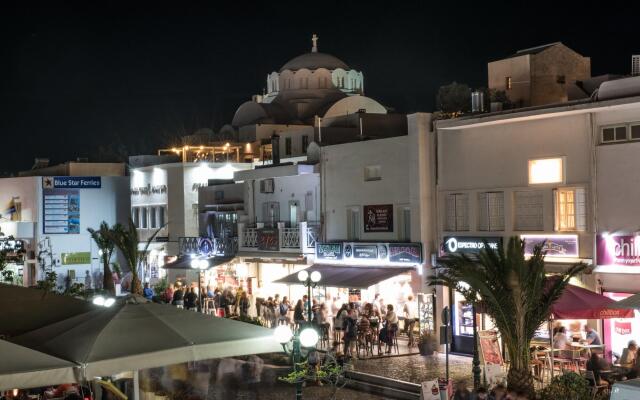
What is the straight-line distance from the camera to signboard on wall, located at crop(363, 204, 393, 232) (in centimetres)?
3136

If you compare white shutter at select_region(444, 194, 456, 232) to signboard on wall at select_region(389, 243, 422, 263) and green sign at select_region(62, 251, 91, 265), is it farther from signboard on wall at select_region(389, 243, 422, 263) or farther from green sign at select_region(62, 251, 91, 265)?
green sign at select_region(62, 251, 91, 265)

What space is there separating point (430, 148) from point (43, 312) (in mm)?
15169

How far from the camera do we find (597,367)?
1978 centimetres

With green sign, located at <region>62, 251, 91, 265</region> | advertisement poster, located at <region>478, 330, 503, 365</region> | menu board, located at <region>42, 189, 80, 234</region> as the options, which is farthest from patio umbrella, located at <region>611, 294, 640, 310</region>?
green sign, located at <region>62, 251, 91, 265</region>

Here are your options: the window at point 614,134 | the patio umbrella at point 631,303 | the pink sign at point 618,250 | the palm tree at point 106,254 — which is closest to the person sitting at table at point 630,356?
the patio umbrella at point 631,303

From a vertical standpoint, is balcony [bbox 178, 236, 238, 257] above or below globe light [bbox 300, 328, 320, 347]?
above

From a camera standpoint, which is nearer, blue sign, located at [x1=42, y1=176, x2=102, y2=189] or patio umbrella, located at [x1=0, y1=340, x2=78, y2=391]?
patio umbrella, located at [x1=0, y1=340, x2=78, y2=391]

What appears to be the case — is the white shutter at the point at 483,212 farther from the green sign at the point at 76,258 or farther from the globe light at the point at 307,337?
the green sign at the point at 76,258

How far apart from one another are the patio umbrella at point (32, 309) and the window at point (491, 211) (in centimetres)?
1327

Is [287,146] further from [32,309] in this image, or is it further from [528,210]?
[32,309]

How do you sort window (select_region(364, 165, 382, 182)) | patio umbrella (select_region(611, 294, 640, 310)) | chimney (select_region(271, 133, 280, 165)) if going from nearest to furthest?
patio umbrella (select_region(611, 294, 640, 310)), window (select_region(364, 165, 382, 182)), chimney (select_region(271, 133, 280, 165))

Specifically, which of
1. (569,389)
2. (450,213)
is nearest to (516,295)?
(569,389)

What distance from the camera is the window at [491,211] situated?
2734cm

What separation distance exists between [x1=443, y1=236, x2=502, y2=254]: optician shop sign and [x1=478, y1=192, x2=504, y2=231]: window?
58 centimetres
